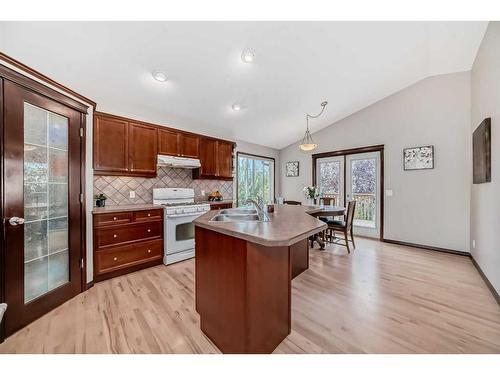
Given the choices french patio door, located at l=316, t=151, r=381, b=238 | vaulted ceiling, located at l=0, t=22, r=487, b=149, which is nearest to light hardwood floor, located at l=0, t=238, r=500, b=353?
french patio door, located at l=316, t=151, r=381, b=238

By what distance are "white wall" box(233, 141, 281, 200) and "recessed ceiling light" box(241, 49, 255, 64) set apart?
101 inches

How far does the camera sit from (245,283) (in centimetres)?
120

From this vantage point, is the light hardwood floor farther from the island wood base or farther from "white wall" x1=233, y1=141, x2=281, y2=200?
"white wall" x1=233, y1=141, x2=281, y2=200

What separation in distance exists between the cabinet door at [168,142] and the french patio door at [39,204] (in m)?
1.18

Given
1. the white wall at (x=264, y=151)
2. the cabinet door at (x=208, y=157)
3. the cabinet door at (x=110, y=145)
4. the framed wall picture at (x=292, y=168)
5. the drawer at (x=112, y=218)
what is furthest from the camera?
the framed wall picture at (x=292, y=168)

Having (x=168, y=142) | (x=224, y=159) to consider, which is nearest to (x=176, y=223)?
(x=168, y=142)

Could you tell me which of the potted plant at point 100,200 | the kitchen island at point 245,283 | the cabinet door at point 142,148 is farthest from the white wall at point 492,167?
the potted plant at point 100,200

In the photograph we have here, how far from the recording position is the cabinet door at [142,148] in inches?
119

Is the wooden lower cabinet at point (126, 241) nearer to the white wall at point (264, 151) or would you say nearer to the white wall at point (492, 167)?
A: the white wall at point (264, 151)

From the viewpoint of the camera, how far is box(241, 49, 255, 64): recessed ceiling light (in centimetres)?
230

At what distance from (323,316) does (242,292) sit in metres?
1.07

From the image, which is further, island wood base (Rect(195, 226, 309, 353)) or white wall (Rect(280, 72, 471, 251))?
white wall (Rect(280, 72, 471, 251))

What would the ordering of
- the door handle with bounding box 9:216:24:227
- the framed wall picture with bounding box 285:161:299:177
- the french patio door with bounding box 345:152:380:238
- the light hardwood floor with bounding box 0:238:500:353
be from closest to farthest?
the light hardwood floor with bounding box 0:238:500:353, the door handle with bounding box 9:216:24:227, the french patio door with bounding box 345:152:380:238, the framed wall picture with bounding box 285:161:299:177

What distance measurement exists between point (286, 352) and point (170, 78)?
308 cm
